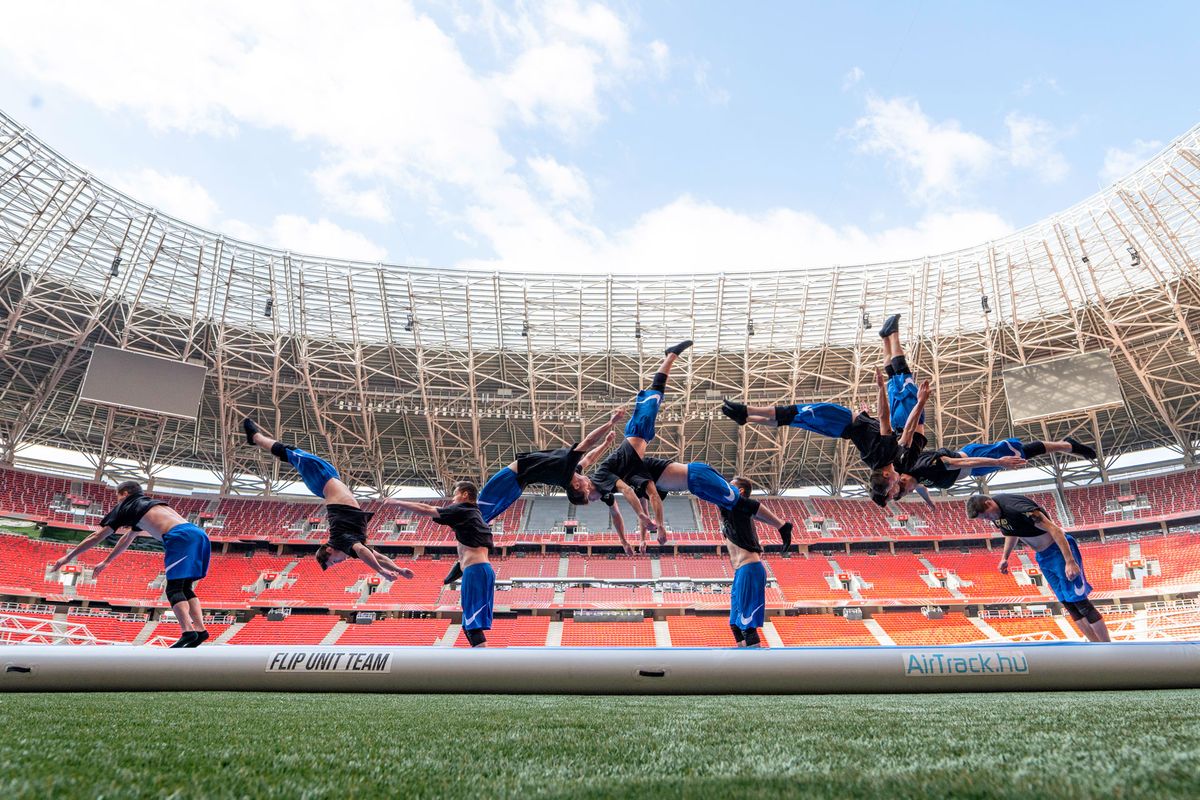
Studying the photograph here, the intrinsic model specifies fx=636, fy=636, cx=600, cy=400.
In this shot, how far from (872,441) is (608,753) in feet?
24.4

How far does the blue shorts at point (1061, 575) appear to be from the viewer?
8.49 metres

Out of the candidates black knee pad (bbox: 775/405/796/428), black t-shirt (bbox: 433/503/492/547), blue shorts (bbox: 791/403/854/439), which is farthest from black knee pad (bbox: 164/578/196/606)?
blue shorts (bbox: 791/403/854/439)

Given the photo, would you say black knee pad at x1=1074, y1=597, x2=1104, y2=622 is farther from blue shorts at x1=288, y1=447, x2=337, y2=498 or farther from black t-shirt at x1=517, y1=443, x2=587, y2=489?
blue shorts at x1=288, y1=447, x2=337, y2=498

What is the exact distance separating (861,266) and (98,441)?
40276mm

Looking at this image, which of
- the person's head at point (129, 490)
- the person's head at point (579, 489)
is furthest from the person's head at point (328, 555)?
the person's head at point (579, 489)

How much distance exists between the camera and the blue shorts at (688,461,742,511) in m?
8.38

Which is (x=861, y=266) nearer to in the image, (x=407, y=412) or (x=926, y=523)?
(x=926, y=523)

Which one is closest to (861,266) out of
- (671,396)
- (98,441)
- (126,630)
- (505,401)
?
(671,396)

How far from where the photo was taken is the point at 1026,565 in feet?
112

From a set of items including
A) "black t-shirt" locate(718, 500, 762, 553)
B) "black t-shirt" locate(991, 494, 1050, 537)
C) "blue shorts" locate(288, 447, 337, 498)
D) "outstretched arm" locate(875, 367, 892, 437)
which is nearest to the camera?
"outstretched arm" locate(875, 367, 892, 437)

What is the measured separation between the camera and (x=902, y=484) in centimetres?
932

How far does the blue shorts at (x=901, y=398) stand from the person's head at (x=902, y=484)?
674mm

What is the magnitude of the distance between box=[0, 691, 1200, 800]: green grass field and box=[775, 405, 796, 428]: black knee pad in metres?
4.55

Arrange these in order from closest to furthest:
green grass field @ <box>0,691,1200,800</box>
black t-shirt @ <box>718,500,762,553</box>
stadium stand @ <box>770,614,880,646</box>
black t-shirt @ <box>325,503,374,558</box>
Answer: green grass field @ <box>0,691,1200,800</box>, black t-shirt @ <box>718,500,762,553</box>, black t-shirt @ <box>325,503,374,558</box>, stadium stand @ <box>770,614,880,646</box>
